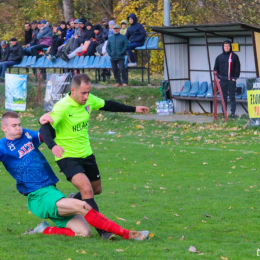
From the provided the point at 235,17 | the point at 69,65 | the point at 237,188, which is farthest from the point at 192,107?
the point at 237,188

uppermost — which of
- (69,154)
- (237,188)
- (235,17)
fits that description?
(235,17)

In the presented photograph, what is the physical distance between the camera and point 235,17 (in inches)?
1099

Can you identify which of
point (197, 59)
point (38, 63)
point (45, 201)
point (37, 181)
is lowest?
point (45, 201)

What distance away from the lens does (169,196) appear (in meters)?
8.59

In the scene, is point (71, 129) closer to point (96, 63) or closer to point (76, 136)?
point (76, 136)

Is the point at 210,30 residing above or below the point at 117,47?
above

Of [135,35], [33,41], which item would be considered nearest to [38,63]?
[33,41]

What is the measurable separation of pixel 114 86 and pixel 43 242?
17104 millimetres

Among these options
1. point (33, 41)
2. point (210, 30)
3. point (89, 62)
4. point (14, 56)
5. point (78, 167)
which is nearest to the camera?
point (78, 167)

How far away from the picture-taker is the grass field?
5566 mm

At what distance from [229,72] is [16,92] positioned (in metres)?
9.29

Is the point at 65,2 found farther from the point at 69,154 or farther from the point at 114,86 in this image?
the point at 69,154

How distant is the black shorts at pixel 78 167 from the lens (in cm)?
604

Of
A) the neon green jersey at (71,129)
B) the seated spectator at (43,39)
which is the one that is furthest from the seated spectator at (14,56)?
the neon green jersey at (71,129)
